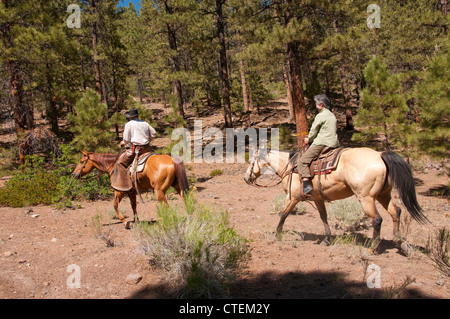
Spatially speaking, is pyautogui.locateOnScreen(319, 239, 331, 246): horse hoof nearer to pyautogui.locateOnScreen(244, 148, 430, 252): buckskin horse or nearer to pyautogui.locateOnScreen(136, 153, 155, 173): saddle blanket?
pyautogui.locateOnScreen(244, 148, 430, 252): buckskin horse

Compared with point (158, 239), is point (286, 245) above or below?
below

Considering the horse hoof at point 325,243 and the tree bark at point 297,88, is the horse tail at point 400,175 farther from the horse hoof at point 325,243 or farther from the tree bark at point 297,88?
the tree bark at point 297,88

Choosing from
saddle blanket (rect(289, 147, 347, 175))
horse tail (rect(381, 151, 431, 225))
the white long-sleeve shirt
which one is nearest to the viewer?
horse tail (rect(381, 151, 431, 225))

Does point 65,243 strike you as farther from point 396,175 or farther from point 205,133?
point 205,133

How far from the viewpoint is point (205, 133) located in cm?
2523

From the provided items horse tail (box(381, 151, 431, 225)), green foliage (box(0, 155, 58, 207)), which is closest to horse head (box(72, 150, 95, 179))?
green foliage (box(0, 155, 58, 207))

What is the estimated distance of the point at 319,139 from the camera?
5871mm

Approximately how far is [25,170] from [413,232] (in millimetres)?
11616

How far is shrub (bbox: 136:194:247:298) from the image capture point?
155 inches

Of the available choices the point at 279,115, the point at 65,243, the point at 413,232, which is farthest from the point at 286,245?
the point at 279,115

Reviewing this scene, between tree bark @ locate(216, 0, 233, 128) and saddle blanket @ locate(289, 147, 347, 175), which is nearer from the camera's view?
saddle blanket @ locate(289, 147, 347, 175)

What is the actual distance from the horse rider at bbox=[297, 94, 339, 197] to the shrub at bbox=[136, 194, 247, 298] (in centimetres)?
181

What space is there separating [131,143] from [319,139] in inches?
168

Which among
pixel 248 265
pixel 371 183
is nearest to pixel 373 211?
pixel 371 183
